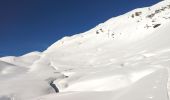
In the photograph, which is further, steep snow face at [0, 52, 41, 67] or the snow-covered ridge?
the snow-covered ridge

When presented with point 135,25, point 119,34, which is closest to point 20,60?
point 119,34

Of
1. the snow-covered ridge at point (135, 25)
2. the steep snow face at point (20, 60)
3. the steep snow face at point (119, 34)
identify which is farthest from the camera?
the snow-covered ridge at point (135, 25)

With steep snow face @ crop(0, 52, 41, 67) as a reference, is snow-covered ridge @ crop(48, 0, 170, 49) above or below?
above

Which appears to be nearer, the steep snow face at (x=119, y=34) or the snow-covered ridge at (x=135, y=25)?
the steep snow face at (x=119, y=34)

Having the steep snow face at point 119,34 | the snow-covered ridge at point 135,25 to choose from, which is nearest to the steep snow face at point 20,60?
the steep snow face at point 119,34

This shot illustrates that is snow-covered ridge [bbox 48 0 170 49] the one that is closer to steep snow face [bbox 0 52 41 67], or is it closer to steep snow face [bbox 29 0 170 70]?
steep snow face [bbox 29 0 170 70]

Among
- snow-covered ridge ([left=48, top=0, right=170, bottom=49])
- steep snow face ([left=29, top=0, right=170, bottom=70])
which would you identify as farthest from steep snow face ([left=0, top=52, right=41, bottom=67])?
snow-covered ridge ([left=48, top=0, right=170, bottom=49])

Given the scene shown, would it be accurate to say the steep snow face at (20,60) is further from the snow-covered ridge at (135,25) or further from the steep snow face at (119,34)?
the snow-covered ridge at (135,25)

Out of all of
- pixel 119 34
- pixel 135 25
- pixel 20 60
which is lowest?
pixel 20 60

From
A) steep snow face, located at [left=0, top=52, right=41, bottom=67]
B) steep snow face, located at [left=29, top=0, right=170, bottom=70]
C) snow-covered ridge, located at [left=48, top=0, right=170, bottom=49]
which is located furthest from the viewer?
snow-covered ridge, located at [left=48, top=0, right=170, bottom=49]

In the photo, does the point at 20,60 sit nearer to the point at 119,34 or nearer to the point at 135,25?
the point at 119,34

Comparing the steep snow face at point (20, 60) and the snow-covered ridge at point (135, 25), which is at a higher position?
the snow-covered ridge at point (135, 25)

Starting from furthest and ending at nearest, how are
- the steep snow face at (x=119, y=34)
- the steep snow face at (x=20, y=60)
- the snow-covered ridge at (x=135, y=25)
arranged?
the snow-covered ridge at (x=135, y=25) < the steep snow face at (x=119, y=34) < the steep snow face at (x=20, y=60)

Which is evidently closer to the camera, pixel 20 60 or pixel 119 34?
pixel 20 60
